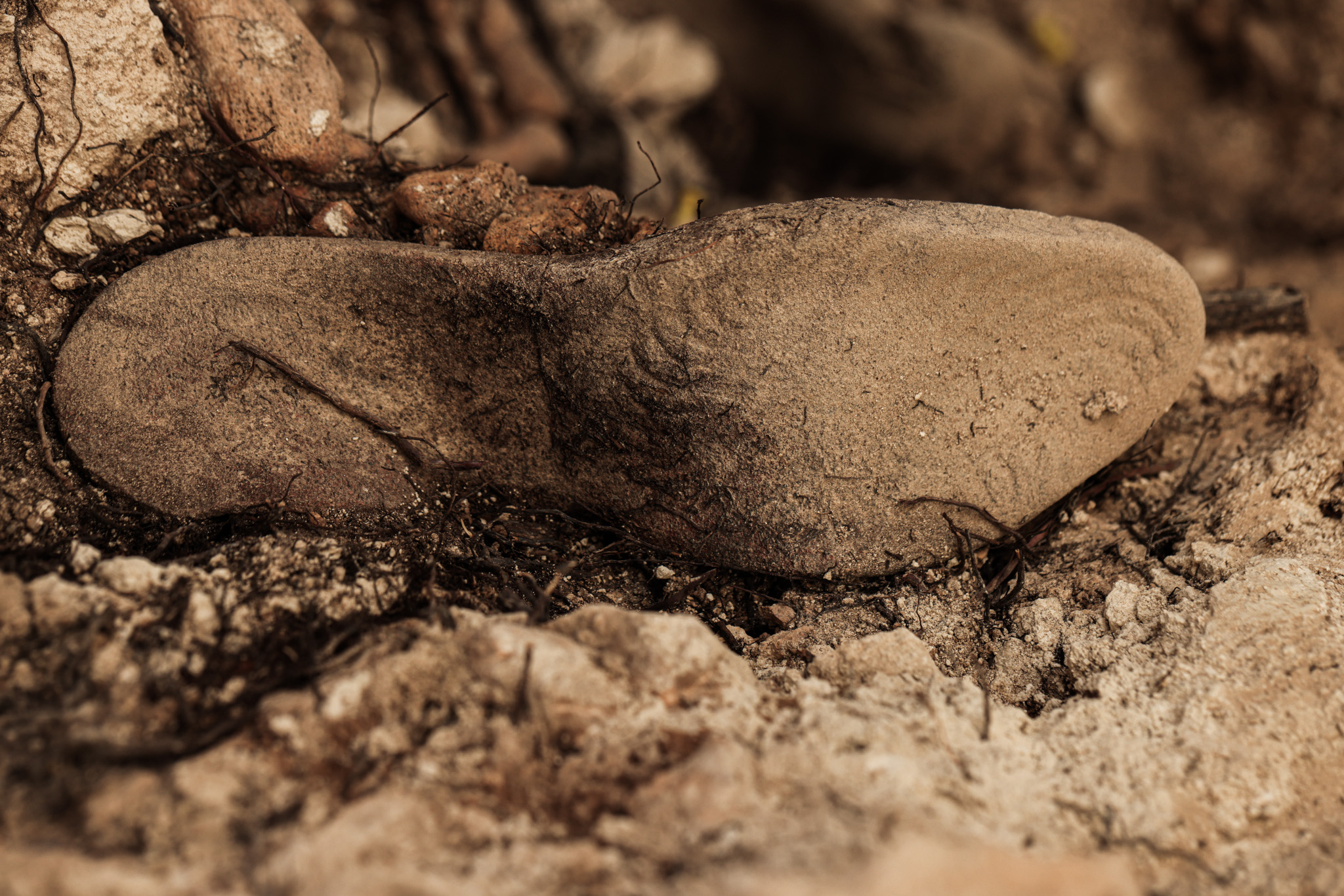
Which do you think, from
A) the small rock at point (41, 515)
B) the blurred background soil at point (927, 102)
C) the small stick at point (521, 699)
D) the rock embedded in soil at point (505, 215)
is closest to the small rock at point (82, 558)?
the small rock at point (41, 515)

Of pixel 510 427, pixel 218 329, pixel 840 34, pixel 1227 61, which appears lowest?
pixel 218 329

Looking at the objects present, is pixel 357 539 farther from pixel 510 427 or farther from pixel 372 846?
pixel 372 846

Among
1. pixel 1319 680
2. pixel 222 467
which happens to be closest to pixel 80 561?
pixel 222 467

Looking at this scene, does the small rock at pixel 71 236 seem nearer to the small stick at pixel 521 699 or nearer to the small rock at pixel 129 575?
the small rock at pixel 129 575

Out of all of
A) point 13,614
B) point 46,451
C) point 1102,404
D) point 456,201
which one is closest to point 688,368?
point 456,201

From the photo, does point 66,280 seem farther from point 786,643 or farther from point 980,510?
point 980,510
